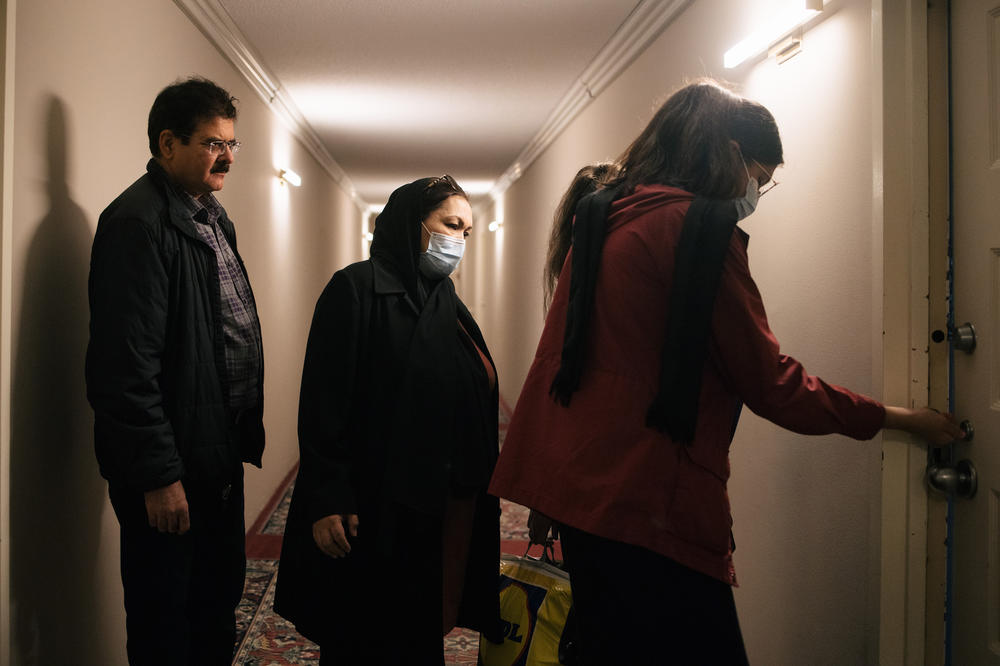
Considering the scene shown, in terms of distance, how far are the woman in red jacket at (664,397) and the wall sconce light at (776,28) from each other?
90 centimetres

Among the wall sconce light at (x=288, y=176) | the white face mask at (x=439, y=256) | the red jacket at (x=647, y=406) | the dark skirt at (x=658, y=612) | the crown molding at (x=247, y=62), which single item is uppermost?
the crown molding at (x=247, y=62)

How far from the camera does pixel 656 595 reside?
3.53 ft

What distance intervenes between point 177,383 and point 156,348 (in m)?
0.10

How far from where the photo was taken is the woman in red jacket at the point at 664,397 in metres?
1.06

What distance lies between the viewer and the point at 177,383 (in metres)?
1.62

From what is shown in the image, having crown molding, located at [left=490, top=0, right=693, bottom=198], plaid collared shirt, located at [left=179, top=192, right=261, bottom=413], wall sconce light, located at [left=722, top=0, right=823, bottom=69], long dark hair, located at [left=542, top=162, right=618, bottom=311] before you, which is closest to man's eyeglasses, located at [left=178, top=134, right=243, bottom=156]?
plaid collared shirt, located at [left=179, top=192, right=261, bottom=413]

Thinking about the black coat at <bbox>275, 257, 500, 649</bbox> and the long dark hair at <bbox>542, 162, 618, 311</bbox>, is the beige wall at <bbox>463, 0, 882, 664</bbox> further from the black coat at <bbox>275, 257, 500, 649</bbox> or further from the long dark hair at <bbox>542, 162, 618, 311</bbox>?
the black coat at <bbox>275, 257, 500, 649</bbox>

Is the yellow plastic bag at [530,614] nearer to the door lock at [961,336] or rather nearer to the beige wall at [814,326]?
the beige wall at [814,326]

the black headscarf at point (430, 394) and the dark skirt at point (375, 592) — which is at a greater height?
the black headscarf at point (430, 394)

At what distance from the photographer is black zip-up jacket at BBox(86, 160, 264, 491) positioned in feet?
4.89

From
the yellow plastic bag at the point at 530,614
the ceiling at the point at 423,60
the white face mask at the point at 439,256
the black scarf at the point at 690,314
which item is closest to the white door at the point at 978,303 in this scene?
the black scarf at the point at 690,314

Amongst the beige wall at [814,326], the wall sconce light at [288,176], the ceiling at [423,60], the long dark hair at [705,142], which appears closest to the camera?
the long dark hair at [705,142]

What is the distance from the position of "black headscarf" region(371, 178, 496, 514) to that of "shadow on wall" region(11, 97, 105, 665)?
787mm

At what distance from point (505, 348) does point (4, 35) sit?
6760 millimetres
